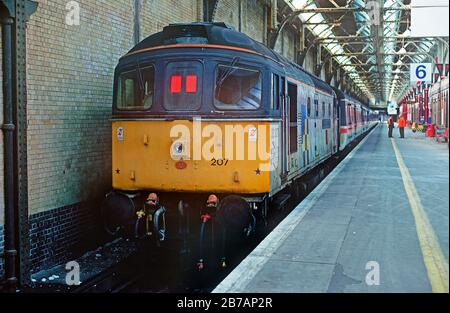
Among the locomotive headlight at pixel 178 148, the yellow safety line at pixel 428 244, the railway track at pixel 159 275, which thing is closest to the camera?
the yellow safety line at pixel 428 244

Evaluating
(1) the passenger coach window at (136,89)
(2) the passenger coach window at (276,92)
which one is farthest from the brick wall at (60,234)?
(2) the passenger coach window at (276,92)

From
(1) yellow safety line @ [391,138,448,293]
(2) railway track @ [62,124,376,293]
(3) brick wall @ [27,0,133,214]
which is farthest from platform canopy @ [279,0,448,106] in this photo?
(2) railway track @ [62,124,376,293]

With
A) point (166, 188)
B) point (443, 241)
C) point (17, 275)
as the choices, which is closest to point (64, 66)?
point (166, 188)

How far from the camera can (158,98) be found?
7484 mm

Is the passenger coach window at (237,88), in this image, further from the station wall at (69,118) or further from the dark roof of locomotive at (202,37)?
the station wall at (69,118)

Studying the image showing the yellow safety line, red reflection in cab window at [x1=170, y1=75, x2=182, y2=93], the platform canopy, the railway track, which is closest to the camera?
the yellow safety line

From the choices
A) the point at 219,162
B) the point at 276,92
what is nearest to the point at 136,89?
the point at 219,162

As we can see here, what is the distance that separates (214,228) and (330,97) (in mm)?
9344

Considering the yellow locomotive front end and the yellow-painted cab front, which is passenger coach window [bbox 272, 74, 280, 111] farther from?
the yellow-painted cab front

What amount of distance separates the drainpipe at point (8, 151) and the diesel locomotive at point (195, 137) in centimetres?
133

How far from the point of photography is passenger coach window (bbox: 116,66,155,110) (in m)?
7.62

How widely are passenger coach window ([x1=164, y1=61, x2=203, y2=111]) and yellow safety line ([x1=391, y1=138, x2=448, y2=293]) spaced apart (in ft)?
10.7

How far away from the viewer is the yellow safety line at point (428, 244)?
285cm

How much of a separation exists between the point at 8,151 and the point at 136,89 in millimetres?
1996
